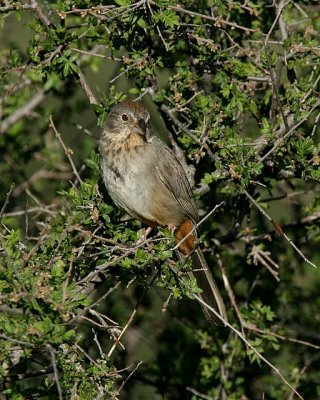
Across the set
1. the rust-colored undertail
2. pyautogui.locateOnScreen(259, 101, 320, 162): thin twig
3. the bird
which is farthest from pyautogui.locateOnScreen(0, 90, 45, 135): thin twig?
pyautogui.locateOnScreen(259, 101, 320, 162): thin twig

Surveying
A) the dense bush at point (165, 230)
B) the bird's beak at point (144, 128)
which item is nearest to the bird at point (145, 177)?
the bird's beak at point (144, 128)

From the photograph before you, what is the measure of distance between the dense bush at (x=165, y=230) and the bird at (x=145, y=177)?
11cm

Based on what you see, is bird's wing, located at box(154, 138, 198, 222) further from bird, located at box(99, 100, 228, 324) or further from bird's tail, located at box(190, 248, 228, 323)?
bird's tail, located at box(190, 248, 228, 323)

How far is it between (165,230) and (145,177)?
0.89m

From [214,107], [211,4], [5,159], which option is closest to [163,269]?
[214,107]

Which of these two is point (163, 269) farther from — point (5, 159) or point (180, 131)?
point (5, 159)

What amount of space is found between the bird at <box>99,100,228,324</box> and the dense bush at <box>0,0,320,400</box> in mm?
108

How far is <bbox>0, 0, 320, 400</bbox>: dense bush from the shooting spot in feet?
13.4

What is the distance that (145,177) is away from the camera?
5.57 metres

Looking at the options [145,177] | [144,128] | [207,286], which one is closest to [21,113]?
[144,128]

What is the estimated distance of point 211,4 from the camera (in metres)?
5.16

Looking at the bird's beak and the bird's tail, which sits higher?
the bird's beak

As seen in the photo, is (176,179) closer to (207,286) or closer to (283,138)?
(207,286)

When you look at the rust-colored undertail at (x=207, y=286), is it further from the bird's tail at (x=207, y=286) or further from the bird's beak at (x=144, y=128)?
the bird's beak at (x=144, y=128)
